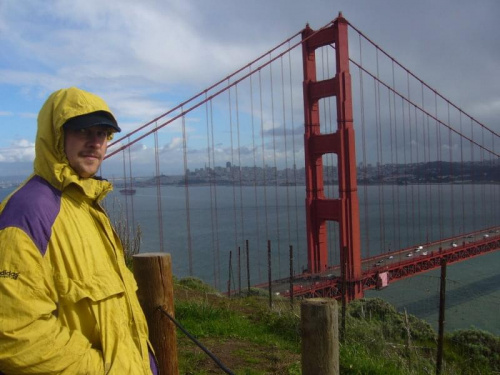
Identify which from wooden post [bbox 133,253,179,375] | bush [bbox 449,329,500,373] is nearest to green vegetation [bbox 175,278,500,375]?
wooden post [bbox 133,253,179,375]

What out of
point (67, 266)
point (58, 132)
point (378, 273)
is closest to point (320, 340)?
point (67, 266)

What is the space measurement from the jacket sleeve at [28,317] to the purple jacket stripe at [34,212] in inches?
0.8

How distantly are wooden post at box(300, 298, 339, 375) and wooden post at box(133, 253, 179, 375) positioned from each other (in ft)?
2.82

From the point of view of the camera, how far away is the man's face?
50.2 inches

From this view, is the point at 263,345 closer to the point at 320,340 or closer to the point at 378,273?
the point at 320,340

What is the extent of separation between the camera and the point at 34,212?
1103 mm

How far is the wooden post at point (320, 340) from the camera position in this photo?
1.31 metres

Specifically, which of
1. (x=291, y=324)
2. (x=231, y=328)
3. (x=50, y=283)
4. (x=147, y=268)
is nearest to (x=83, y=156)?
(x=50, y=283)

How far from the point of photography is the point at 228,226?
46.0 meters

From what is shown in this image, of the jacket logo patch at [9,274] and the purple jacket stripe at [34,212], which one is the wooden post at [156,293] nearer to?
the purple jacket stripe at [34,212]

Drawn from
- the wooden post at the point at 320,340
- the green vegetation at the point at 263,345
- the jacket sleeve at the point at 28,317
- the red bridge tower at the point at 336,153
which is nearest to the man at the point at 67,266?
the jacket sleeve at the point at 28,317

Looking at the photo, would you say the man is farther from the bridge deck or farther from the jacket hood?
the bridge deck

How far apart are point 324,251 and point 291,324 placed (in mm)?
10301

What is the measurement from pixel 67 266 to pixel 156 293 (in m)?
0.93
